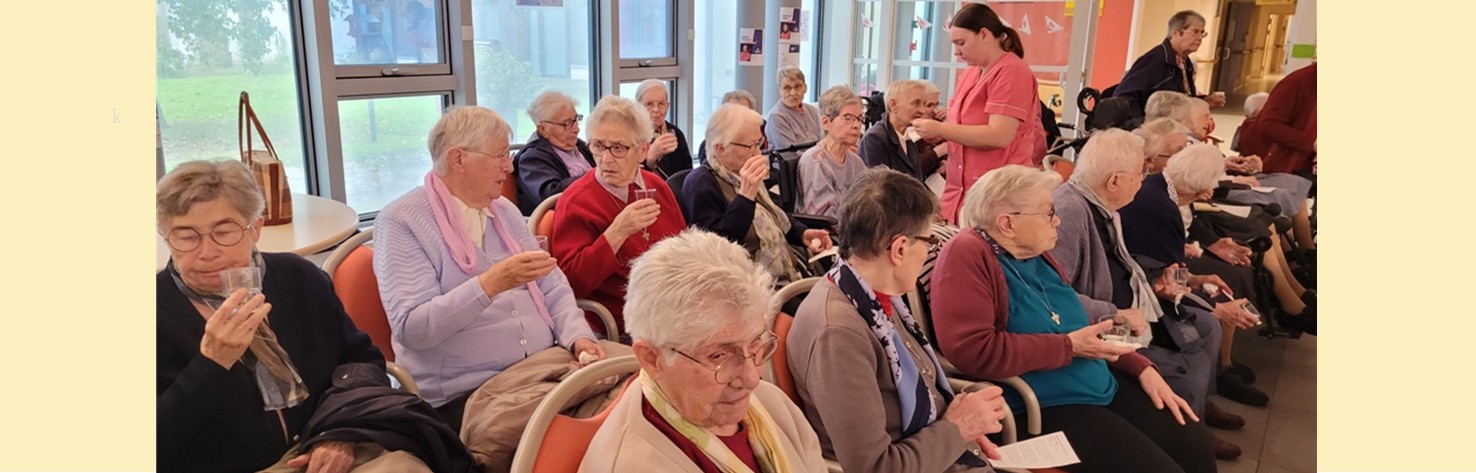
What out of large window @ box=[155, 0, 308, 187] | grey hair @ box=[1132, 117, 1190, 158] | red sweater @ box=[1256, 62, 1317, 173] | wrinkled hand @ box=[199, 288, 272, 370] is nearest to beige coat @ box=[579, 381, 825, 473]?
wrinkled hand @ box=[199, 288, 272, 370]

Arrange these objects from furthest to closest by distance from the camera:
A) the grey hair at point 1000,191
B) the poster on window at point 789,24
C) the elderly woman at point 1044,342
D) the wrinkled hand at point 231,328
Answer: the poster on window at point 789,24 < the grey hair at point 1000,191 < the elderly woman at point 1044,342 < the wrinkled hand at point 231,328

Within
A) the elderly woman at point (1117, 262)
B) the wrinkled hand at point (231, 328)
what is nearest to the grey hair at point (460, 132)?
the wrinkled hand at point (231, 328)

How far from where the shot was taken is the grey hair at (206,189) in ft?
4.82

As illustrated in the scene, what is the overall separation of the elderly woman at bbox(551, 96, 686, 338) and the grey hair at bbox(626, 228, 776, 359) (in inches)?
42.2

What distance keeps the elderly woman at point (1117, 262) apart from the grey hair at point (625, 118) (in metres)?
1.22

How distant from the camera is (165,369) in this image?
1.42 metres

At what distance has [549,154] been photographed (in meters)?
3.60

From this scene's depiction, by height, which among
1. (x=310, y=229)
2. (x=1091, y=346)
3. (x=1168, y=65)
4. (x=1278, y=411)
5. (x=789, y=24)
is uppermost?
→ (x=789, y=24)

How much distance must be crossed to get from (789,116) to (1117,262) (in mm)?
3163

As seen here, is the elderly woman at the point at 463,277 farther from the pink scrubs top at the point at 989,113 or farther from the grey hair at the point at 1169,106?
the grey hair at the point at 1169,106

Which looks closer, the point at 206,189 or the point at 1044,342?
the point at 206,189

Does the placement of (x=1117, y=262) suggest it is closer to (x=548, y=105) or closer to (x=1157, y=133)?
(x=1157, y=133)

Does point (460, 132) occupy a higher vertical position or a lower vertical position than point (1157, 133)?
higher

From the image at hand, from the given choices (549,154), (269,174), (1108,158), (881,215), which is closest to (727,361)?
(881,215)
